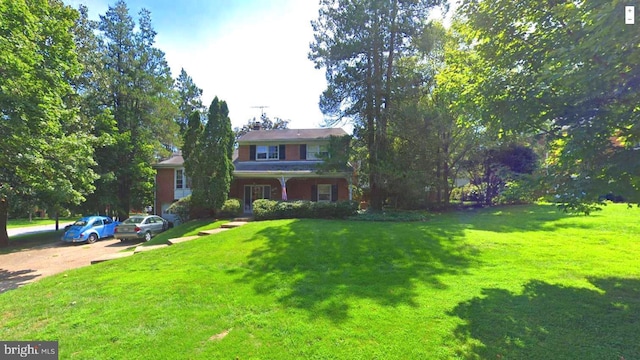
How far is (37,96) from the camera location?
9664 millimetres

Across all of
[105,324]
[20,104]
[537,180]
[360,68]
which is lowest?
[105,324]

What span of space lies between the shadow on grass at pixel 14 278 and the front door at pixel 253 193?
13.1 m

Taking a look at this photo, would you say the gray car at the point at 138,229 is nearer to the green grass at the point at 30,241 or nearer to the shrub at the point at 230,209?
the shrub at the point at 230,209

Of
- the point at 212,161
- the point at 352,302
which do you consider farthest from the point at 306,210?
the point at 352,302

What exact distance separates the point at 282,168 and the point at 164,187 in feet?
33.2

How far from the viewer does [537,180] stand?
6043mm

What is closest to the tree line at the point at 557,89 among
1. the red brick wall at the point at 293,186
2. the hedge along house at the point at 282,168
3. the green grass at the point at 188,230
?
the red brick wall at the point at 293,186

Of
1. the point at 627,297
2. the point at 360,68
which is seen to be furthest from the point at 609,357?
the point at 360,68

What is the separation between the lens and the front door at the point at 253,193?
76.7 feet

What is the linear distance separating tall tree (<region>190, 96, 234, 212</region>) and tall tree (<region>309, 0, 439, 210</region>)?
6.47 meters

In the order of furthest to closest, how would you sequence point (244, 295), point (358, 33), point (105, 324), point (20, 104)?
point (358, 33), point (20, 104), point (244, 295), point (105, 324)

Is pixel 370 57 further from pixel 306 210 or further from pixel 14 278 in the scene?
pixel 14 278

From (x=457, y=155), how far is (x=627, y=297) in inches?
719

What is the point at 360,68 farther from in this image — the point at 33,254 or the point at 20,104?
the point at 33,254
